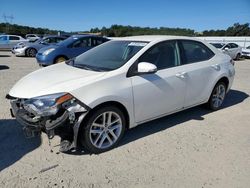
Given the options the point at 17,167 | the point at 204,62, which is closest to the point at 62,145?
the point at 17,167

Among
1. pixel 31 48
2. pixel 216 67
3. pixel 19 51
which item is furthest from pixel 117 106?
pixel 19 51

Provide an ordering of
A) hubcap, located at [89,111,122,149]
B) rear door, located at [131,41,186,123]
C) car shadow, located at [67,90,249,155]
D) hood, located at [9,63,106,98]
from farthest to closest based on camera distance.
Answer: car shadow, located at [67,90,249,155]
rear door, located at [131,41,186,123]
hubcap, located at [89,111,122,149]
hood, located at [9,63,106,98]

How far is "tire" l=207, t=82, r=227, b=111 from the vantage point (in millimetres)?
5586

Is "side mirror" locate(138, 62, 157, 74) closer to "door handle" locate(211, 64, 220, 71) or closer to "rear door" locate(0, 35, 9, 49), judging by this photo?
"door handle" locate(211, 64, 220, 71)

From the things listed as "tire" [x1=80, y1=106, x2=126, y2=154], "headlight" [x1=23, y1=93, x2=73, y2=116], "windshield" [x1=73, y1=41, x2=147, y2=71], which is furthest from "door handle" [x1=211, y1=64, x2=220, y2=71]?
"headlight" [x1=23, y1=93, x2=73, y2=116]

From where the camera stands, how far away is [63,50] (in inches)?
435

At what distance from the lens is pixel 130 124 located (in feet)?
13.2

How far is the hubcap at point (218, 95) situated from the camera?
564cm

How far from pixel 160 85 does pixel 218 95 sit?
2.15m

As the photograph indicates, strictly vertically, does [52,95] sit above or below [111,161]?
above

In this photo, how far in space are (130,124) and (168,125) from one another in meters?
1.04

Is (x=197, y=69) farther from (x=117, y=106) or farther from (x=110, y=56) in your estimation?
(x=117, y=106)

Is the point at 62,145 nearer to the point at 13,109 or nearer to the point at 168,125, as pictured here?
the point at 13,109

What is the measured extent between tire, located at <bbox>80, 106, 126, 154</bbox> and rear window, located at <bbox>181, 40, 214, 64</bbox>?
Answer: 176cm
